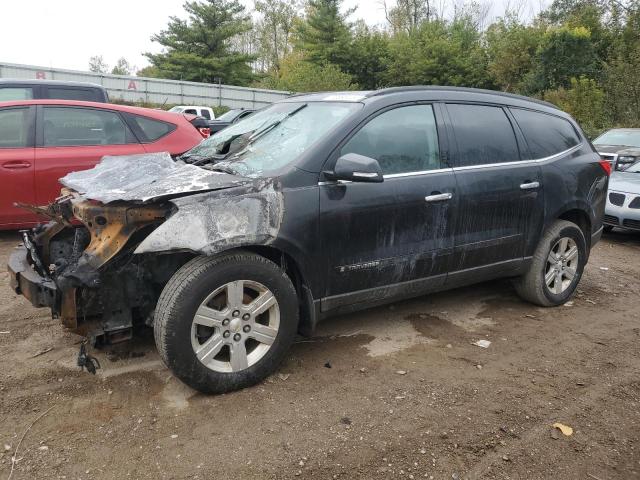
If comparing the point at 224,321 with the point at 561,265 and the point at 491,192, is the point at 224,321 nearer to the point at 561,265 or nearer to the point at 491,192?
the point at 491,192

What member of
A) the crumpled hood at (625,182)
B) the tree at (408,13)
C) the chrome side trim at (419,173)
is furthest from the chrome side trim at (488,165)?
the tree at (408,13)

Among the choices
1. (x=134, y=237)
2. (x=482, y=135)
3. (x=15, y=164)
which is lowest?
(x=134, y=237)

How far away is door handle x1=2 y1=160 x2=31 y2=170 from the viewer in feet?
18.7

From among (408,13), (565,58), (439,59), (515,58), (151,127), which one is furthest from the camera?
(408,13)

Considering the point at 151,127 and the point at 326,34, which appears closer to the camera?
the point at 151,127

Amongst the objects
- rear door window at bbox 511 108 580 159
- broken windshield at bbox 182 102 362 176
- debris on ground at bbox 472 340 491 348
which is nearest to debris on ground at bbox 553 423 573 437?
debris on ground at bbox 472 340 491 348

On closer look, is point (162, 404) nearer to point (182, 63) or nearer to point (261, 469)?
point (261, 469)

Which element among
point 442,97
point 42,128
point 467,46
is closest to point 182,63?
point 467,46

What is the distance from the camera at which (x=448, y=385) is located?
3.31m

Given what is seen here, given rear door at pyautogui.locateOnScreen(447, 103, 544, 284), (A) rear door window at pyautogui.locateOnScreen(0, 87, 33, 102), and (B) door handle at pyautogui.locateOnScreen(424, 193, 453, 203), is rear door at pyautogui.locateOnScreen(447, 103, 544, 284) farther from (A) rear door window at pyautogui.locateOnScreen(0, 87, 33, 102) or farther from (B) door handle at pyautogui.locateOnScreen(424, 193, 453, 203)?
(A) rear door window at pyautogui.locateOnScreen(0, 87, 33, 102)

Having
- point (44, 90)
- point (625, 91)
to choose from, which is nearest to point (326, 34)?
point (625, 91)

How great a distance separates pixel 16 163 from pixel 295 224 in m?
4.10

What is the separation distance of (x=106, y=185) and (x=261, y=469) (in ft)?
6.15

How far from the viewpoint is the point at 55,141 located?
6020 mm
